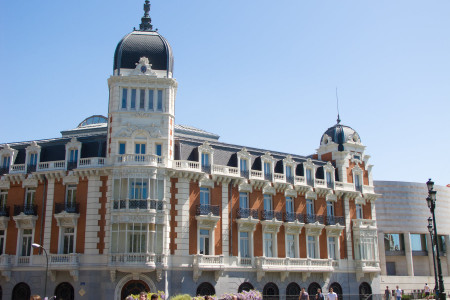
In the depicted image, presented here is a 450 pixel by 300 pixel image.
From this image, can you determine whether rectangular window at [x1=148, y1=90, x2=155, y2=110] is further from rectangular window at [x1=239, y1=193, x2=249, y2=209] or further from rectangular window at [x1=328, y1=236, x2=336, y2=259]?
rectangular window at [x1=328, y1=236, x2=336, y2=259]

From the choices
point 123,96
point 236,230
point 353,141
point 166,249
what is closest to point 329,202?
point 353,141

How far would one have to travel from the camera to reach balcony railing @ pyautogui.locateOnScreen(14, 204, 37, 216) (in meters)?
41.7

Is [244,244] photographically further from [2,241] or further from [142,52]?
[2,241]

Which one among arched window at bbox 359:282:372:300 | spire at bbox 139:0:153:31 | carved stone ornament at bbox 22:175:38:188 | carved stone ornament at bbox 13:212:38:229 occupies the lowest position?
arched window at bbox 359:282:372:300

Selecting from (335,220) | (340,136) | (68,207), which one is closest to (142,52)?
(68,207)

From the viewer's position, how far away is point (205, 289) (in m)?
41.3

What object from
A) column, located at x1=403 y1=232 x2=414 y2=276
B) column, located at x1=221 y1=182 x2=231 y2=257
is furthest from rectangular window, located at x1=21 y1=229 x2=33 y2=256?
column, located at x1=403 y1=232 x2=414 y2=276

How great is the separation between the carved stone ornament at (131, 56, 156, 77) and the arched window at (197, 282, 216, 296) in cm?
1773

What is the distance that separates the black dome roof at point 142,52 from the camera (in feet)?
142

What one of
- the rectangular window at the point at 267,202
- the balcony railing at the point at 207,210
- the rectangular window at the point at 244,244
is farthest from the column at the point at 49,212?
the rectangular window at the point at 267,202

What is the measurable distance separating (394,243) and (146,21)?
5304cm

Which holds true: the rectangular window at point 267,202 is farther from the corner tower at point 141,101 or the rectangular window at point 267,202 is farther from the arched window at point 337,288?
the corner tower at point 141,101

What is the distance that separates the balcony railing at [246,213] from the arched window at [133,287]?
1023 cm

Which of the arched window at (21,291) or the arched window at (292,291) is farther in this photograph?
the arched window at (292,291)
